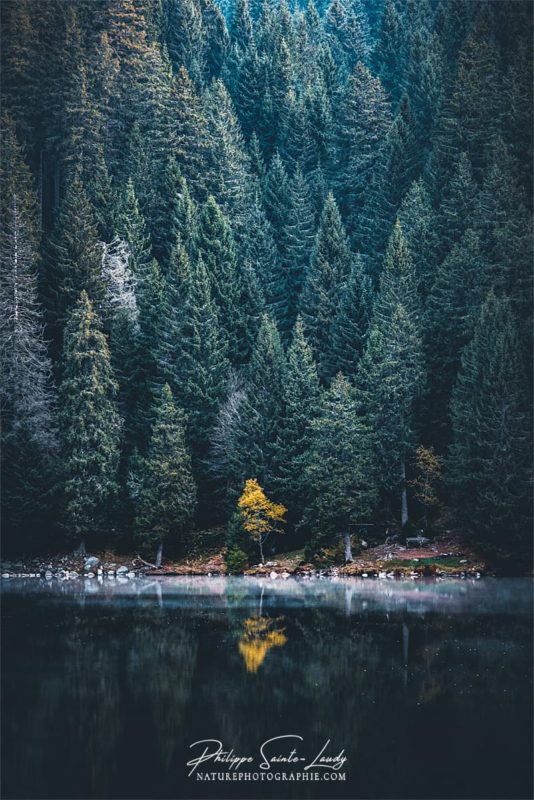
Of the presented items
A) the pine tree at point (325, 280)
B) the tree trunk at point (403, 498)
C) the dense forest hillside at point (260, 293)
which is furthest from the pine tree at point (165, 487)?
the tree trunk at point (403, 498)

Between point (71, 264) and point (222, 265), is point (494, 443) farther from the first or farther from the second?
point (71, 264)

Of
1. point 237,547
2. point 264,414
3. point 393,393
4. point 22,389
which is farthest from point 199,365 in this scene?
point 237,547

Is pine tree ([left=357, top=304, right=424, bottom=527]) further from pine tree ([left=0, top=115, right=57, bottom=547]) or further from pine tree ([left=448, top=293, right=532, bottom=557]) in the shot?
pine tree ([left=0, top=115, right=57, bottom=547])

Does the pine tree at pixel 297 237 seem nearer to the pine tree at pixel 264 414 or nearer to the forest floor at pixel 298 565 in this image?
the pine tree at pixel 264 414

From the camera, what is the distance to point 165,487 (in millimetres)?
69938

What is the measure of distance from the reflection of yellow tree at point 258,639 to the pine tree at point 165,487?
22811mm

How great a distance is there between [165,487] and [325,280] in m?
21.3

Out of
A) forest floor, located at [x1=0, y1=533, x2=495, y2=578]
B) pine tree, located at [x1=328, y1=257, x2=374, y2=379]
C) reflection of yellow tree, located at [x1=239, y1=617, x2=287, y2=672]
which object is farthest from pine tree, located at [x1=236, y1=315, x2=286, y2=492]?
reflection of yellow tree, located at [x1=239, y1=617, x2=287, y2=672]

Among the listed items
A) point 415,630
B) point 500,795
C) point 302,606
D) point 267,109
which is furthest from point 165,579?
point 267,109

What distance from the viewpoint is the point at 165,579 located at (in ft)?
215

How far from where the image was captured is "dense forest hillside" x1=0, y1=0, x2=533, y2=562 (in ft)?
224

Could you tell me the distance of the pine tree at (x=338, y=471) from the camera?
217 ft

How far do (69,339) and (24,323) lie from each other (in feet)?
12.5

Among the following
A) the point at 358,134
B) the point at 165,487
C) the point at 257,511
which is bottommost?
the point at 257,511
